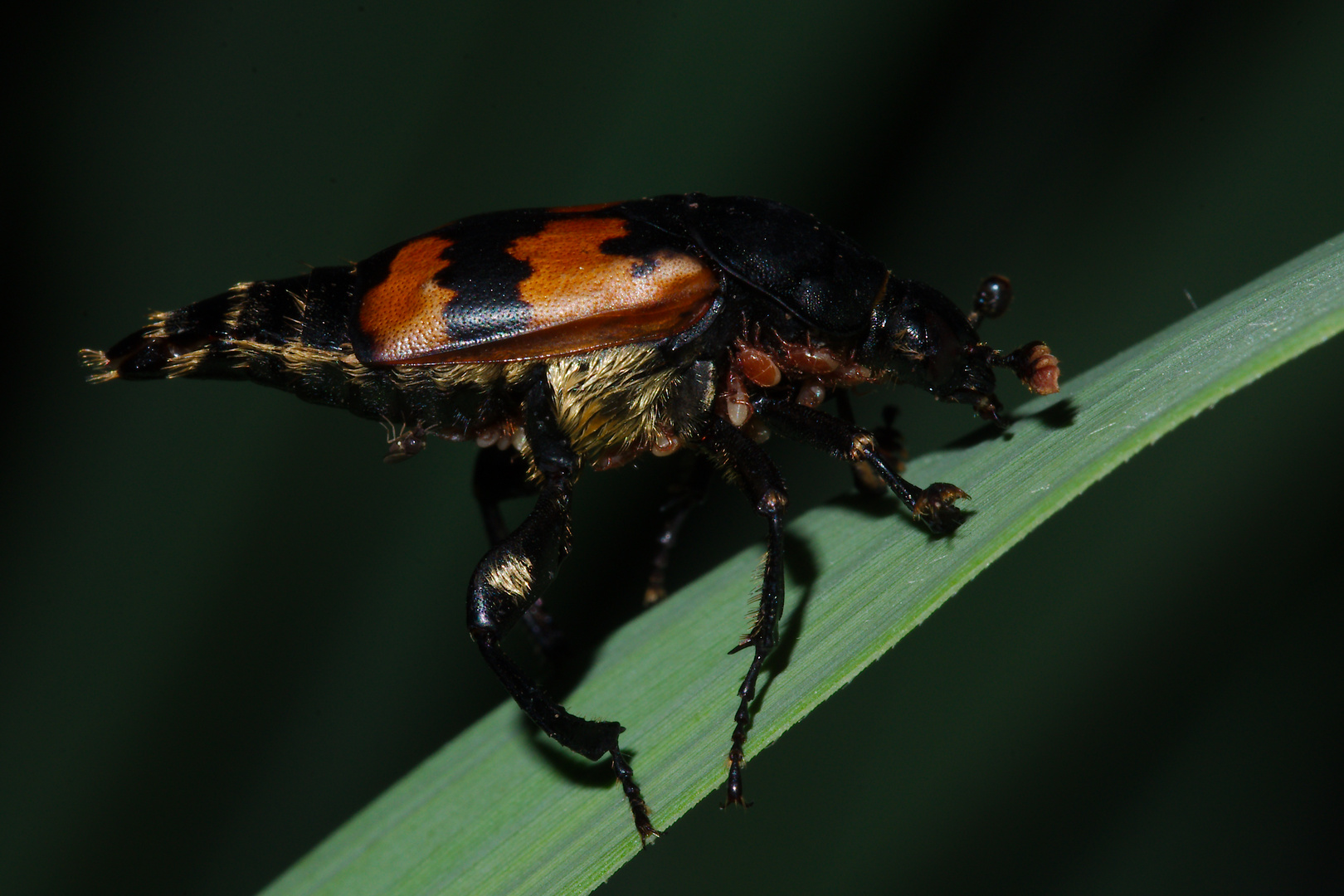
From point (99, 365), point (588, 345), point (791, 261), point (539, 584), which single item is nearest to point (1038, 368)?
point (791, 261)

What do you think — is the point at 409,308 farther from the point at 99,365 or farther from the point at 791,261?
the point at 791,261

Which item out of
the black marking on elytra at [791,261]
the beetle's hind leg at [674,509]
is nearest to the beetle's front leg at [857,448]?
the black marking on elytra at [791,261]

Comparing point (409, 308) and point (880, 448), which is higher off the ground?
point (409, 308)

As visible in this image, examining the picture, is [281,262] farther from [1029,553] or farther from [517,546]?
[1029,553]

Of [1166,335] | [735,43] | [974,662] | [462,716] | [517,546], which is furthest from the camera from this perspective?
[462,716]

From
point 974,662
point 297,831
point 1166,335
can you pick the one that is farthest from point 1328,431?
point 297,831

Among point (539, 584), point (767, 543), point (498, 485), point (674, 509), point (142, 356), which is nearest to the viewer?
point (767, 543)

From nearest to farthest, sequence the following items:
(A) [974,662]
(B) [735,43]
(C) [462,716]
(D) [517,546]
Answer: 1. (D) [517,546]
2. (A) [974,662]
3. (B) [735,43]
4. (C) [462,716]

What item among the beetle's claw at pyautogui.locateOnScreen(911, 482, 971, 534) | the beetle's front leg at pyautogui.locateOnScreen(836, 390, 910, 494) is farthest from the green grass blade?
the beetle's front leg at pyautogui.locateOnScreen(836, 390, 910, 494)
